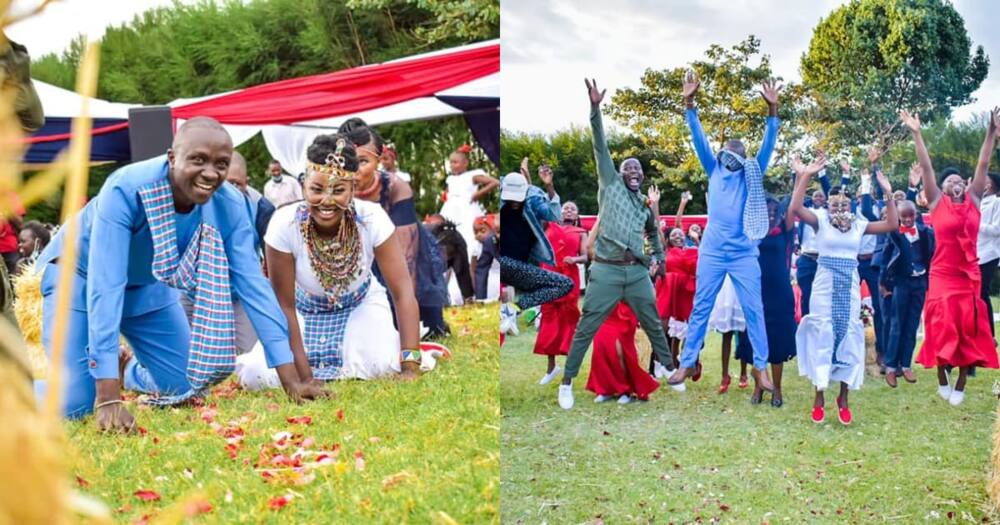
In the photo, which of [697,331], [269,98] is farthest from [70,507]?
[269,98]

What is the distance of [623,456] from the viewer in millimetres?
3678

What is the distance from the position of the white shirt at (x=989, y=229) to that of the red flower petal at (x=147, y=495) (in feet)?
9.61

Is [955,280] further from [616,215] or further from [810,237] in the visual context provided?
[616,215]

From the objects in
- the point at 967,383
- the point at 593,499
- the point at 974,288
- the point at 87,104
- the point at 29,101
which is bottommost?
the point at 593,499

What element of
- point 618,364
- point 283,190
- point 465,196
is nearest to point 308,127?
point 283,190

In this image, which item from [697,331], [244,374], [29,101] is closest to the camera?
[29,101]

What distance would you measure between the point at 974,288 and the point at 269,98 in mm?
8354

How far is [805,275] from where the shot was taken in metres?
3.71

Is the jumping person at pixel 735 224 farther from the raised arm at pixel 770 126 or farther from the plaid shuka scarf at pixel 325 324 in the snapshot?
the plaid shuka scarf at pixel 325 324

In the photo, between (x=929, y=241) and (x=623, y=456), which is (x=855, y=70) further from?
(x=623, y=456)

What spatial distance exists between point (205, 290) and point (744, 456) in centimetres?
251

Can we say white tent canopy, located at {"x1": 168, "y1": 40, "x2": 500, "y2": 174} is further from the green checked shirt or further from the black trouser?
the black trouser

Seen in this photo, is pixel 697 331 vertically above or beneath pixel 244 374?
above

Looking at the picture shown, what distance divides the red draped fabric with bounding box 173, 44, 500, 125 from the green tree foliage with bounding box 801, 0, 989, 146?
6.21 m
